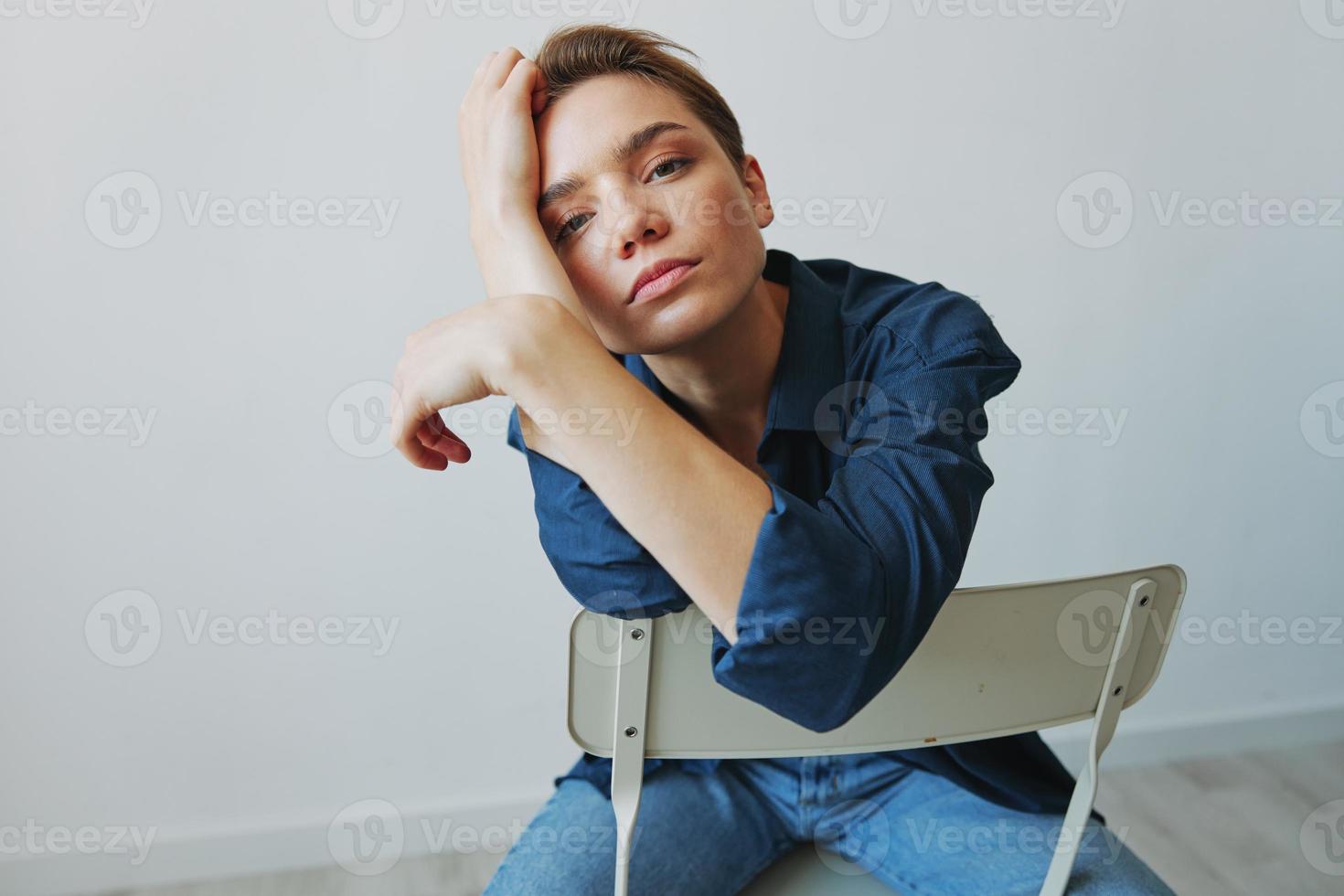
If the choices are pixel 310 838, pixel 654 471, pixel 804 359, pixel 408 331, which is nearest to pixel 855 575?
pixel 654 471

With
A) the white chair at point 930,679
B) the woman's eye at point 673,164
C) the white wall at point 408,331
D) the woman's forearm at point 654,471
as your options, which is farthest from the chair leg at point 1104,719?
the white wall at point 408,331

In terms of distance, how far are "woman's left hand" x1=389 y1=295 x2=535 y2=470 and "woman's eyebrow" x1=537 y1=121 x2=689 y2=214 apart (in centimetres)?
20

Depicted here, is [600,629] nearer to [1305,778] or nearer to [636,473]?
[636,473]

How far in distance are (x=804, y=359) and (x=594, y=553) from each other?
0.37 m

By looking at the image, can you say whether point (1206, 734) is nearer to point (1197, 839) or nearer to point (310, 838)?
point (1197, 839)

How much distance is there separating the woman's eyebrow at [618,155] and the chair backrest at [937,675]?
1.44 ft

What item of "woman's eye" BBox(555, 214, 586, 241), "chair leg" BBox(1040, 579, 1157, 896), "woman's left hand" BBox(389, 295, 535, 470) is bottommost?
"chair leg" BBox(1040, 579, 1157, 896)

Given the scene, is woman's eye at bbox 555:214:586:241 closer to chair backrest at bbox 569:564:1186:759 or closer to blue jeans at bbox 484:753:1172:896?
chair backrest at bbox 569:564:1186:759

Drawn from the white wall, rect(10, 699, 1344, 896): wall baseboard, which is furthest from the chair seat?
rect(10, 699, 1344, 896): wall baseboard

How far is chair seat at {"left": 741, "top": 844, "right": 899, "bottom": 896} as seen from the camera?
3.64 ft

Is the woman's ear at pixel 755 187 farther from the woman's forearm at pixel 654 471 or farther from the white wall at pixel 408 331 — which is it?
the white wall at pixel 408 331

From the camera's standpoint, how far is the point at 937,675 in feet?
2.87

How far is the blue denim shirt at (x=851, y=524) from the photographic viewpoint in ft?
2.66

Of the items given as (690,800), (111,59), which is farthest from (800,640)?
(111,59)
